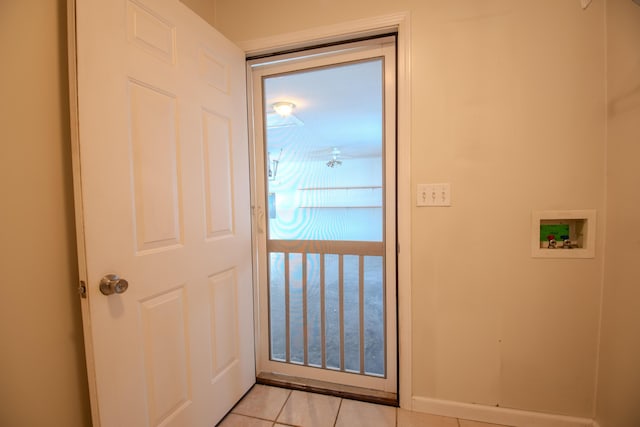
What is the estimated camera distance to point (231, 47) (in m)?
1.47

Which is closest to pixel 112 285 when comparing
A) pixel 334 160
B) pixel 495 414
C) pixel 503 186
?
pixel 334 160

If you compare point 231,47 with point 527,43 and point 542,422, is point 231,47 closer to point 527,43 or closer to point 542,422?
point 527,43

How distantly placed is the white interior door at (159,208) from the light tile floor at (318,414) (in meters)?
0.11

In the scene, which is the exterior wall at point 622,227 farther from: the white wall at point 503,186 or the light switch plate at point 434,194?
the light switch plate at point 434,194

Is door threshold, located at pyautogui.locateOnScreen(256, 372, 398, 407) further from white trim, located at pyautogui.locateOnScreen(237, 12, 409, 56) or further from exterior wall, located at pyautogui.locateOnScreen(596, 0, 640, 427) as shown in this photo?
white trim, located at pyautogui.locateOnScreen(237, 12, 409, 56)

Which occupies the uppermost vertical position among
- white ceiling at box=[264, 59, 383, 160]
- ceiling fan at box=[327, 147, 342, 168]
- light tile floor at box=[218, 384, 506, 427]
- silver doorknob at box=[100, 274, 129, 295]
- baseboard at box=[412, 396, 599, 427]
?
white ceiling at box=[264, 59, 383, 160]

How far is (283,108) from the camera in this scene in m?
1.75

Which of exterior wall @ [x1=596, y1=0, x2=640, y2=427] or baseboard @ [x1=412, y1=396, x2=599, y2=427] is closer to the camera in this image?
exterior wall @ [x1=596, y1=0, x2=640, y2=427]

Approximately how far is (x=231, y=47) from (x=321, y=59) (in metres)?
0.53

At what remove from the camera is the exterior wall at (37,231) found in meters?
0.78

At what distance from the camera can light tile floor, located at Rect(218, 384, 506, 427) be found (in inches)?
53.2

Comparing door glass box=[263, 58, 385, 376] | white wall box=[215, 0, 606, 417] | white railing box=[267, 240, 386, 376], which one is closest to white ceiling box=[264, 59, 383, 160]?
door glass box=[263, 58, 385, 376]

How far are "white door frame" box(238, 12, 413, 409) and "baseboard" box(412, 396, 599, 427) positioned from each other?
106mm

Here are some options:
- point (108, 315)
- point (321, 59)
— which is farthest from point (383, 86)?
point (108, 315)
